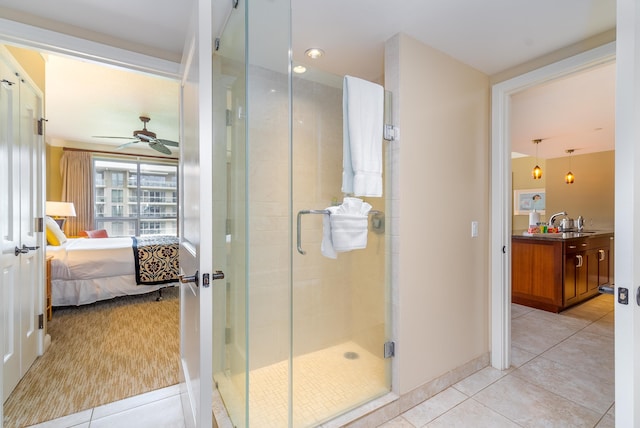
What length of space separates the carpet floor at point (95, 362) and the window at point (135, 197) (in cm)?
311

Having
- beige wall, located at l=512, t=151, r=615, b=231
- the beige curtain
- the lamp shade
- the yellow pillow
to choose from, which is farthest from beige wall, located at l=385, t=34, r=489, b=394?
the beige curtain

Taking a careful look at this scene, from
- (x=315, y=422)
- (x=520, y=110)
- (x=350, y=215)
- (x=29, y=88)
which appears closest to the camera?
(x=315, y=422)

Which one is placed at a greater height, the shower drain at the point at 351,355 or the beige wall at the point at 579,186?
the beige wall at the point at 579,186

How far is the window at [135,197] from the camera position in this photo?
6145 mm

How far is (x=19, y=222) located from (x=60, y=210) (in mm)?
4056

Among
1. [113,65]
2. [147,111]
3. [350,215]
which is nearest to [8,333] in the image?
[113,65]

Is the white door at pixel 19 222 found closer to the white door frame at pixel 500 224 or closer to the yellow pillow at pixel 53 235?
the yellow pillow at pixel 53 235

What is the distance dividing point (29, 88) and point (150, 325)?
2334 mm

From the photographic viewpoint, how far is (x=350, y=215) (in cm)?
171

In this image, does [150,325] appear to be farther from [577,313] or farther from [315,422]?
[577,313]

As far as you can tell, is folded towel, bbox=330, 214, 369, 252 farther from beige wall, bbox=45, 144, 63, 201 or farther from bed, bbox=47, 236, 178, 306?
beige wall, bbox=45, 144, 63, 201

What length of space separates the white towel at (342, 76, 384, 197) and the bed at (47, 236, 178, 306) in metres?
3.27

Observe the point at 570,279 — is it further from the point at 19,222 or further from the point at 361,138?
the point at 19,222

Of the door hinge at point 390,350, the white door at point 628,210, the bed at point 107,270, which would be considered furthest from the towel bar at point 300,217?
the bed at point 107,270
